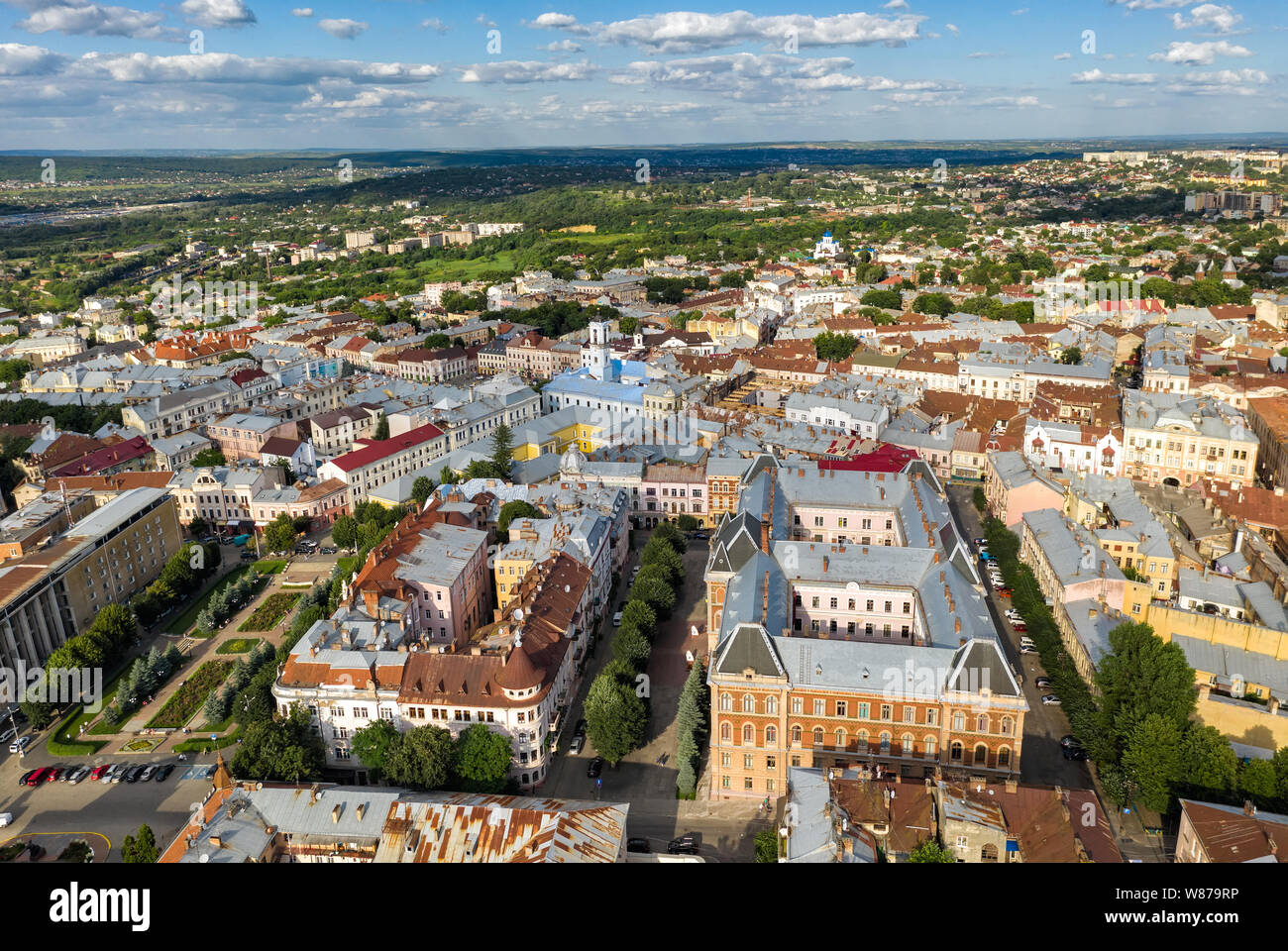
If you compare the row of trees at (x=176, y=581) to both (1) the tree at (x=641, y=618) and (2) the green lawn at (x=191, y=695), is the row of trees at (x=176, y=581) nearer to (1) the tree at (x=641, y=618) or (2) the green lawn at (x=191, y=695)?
(2) the green lawn at (x=191, y=695)

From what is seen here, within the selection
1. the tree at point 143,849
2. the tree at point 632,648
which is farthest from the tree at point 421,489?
the tree at point 143,849

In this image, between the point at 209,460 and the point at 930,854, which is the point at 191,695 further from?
the point at 930,854

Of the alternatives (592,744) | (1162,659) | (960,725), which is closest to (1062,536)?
(1162,659)

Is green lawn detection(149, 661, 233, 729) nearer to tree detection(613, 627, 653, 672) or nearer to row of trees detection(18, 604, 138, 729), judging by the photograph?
row of trees detection(18, 604, 138, 729)

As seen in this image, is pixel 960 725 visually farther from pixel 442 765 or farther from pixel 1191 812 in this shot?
pixel 442 765

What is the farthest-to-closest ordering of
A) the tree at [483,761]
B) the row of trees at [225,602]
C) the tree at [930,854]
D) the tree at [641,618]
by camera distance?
the row of trees at [225,602] → the tree at [641,618] → the tree at [483,761] → the tree at [930,854]
